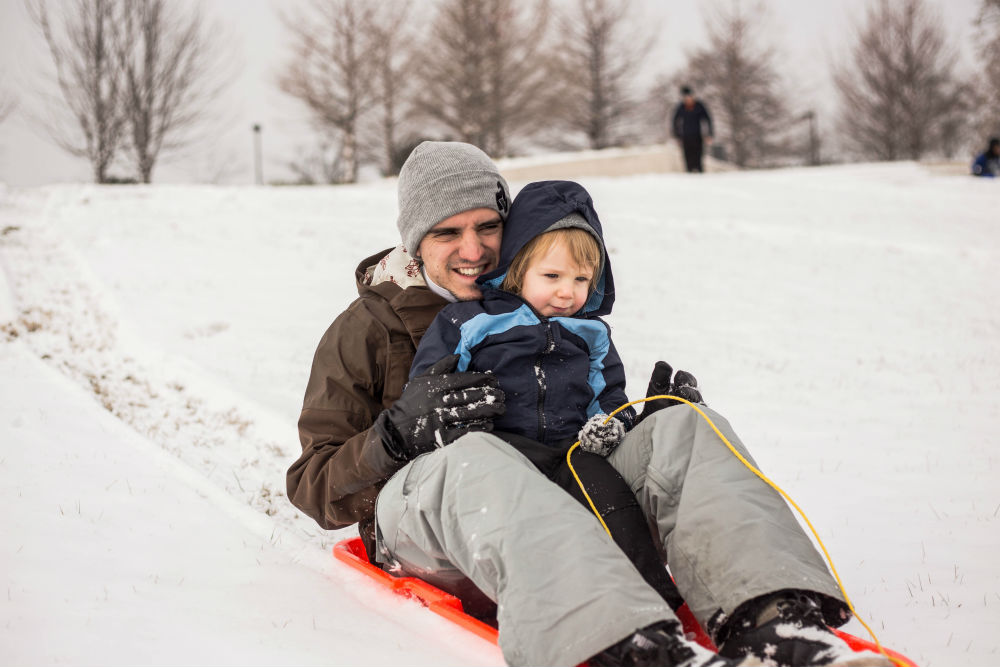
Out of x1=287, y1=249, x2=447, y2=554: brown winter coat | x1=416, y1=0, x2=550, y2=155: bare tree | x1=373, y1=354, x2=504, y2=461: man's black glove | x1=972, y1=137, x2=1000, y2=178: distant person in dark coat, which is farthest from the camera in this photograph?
x1=416, y1=0, x2=550, y2=155: bare tree

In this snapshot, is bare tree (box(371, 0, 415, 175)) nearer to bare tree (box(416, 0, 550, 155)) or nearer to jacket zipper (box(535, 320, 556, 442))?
bare tree (box(416, 0, 550, 155))

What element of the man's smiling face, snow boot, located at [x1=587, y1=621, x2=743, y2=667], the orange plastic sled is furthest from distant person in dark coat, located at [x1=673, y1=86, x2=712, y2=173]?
snow boot, located at [x1=587, y1=621, x2=743, y2=667]

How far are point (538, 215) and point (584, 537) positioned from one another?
3.99 ft

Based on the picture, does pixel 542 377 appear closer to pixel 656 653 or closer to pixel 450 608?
pixel 450 608

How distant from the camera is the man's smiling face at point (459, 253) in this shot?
2729 mm

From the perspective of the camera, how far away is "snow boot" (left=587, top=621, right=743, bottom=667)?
1656 millimetres

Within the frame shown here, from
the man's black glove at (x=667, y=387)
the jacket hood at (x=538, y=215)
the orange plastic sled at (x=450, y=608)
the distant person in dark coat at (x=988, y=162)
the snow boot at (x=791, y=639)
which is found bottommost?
the orange plastic sled at (x=450, y=608)

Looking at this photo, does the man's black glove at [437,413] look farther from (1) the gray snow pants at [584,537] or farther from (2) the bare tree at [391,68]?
(2) the bare tree at [391,68]

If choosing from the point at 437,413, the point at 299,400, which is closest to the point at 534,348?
the point at 437,413

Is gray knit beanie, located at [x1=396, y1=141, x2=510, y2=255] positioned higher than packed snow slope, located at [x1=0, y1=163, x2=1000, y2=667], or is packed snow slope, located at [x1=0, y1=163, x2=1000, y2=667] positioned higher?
gray knit beanie, located at [x1=396, y1=141, x2=510, y2=255]

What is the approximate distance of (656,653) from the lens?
1661 millimetres

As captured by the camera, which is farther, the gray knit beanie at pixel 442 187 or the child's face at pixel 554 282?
the gray knit beanie at pixel 442 187

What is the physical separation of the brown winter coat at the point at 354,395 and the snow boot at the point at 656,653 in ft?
3.06

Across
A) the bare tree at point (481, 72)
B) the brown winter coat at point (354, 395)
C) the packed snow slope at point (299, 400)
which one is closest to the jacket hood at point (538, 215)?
the brown winter coat at point (354, 395)
